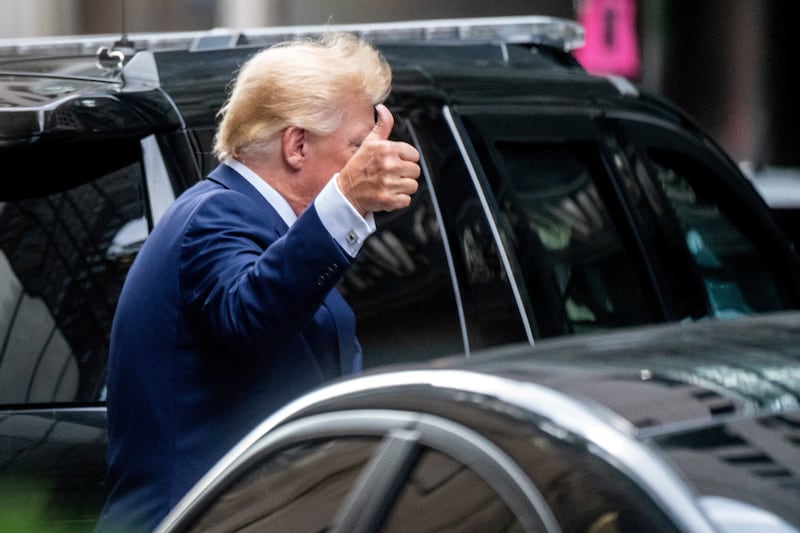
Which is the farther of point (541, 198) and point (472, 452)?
point (541, 198)

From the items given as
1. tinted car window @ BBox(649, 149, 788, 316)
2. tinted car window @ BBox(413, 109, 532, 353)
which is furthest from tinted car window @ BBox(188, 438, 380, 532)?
tinted car window @ BBox(649, 149, 788, 316)

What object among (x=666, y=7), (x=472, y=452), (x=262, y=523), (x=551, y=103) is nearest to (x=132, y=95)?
(x=551, y=103)

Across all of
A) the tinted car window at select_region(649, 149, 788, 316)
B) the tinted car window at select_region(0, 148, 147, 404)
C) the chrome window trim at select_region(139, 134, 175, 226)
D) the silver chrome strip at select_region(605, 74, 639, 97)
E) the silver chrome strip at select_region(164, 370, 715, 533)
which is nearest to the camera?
the silver chrome strip at select_region(164, 370, 715, 533)

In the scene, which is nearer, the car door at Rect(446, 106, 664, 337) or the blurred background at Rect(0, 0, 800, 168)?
the car door at Rect(446, 106, 664, 337)

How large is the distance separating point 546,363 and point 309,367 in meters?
1.03

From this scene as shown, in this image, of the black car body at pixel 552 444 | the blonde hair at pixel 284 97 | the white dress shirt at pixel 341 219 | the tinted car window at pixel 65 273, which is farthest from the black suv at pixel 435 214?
the black car body at pixel 552 444

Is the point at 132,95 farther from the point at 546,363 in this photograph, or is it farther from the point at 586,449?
the point at 586,449

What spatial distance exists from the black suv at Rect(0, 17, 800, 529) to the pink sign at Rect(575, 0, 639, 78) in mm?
8607

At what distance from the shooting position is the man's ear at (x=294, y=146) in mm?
3500

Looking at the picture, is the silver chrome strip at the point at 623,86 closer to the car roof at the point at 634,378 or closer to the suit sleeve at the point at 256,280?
the suit sleeve at the point at 256,280

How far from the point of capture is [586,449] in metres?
2.02

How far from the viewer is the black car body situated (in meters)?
1.97

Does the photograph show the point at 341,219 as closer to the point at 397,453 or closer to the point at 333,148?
the point at 333,148

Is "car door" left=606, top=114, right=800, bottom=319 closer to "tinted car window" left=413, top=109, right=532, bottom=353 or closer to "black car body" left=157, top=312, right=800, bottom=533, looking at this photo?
"tinted car window" left=413, top=109, right=532, bottom=353
